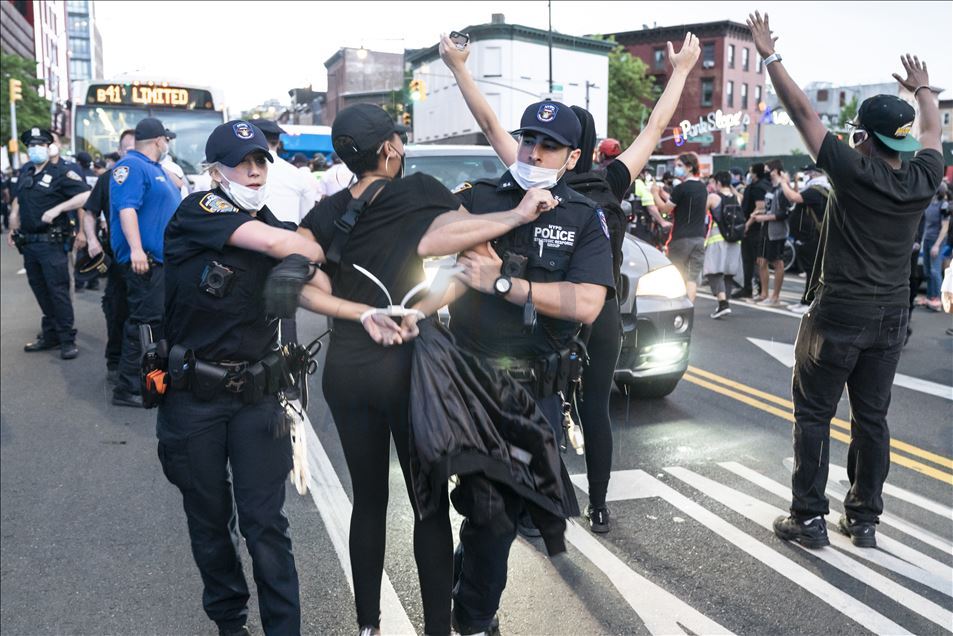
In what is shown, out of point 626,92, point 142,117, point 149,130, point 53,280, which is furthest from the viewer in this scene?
point 626,92

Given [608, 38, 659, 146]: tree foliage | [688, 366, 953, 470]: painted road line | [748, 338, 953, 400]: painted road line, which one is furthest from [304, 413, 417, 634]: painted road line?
[608, 38, 659, 146]: tree foliage

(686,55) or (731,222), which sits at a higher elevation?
(686,55)

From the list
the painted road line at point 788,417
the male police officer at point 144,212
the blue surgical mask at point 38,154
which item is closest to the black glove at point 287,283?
the male police officer at point 144,212

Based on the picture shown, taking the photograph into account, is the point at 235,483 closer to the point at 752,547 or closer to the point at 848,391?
the point at 752,547

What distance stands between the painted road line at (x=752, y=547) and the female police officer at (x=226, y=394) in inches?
90.2

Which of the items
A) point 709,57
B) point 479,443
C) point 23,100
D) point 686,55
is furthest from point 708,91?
point 479,443

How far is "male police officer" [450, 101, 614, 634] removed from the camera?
10.0ft

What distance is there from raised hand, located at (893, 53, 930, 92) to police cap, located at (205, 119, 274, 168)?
11.0ft

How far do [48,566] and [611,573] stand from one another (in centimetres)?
268

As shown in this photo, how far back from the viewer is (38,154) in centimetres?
890

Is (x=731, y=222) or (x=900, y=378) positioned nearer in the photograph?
(x=900, y=378)

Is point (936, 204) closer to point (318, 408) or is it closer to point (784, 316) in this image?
point (784, 316)

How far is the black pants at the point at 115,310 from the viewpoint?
306 inches

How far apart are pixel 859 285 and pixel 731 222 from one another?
854 cm
